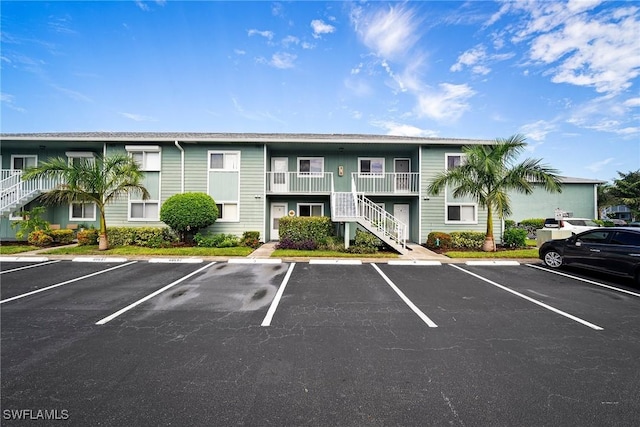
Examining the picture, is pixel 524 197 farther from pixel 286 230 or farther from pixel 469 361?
pixel 469 361

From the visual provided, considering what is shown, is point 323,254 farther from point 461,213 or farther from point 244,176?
point 461,213

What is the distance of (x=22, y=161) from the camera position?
49.0 feet

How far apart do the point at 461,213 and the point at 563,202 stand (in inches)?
693

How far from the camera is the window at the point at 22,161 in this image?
48.8 ft

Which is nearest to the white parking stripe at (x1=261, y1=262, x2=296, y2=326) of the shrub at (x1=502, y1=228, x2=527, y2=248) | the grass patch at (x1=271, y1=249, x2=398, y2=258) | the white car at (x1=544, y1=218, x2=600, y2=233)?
the grass patch at (x1=271, y1=249, x2=398, y2=258)

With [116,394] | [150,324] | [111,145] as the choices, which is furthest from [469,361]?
[111,145]

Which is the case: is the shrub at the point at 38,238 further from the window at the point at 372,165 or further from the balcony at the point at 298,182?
the window at the point at 372,165

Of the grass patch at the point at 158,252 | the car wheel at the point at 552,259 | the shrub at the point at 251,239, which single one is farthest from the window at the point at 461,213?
the grass patch at the point at 158,252

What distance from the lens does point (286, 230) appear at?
1241 cm

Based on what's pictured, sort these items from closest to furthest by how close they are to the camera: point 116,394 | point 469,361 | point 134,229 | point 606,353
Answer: point 116,394
point 469,361
point 606,353
point 134,229

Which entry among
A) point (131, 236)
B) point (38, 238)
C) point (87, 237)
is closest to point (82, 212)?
point (38, 238)

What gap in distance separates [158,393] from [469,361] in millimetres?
3761

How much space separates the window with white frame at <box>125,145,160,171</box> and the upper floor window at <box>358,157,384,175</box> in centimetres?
1197

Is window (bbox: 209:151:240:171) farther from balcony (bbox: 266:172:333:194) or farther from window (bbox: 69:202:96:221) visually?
window (bbox: 69:202:96:221)
